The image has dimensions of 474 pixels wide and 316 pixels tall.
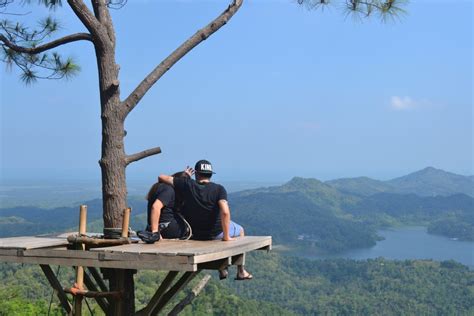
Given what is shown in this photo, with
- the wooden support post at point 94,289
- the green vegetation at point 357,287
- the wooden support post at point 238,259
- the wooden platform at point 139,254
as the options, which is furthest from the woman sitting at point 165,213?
the green vegetation at point 357,287

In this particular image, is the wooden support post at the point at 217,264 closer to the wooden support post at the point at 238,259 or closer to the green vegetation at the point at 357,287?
the wooden support post at the point at 238,259

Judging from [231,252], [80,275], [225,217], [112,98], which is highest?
[112,98]

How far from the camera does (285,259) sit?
78.1 metres

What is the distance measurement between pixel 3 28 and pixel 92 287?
8.99ft

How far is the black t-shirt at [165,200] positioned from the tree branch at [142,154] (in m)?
0.48

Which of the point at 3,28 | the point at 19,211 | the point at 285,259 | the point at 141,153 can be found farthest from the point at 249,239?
the point at 19,211

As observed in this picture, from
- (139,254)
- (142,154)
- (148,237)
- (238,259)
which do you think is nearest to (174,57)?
(142,154)

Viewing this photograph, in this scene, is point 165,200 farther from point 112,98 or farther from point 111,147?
point 112,98

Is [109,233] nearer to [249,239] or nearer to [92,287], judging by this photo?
[92,287]

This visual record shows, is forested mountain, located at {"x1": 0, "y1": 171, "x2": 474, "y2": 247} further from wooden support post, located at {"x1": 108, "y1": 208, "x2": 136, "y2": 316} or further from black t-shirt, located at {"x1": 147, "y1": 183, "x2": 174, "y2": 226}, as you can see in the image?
black t-shirt, located at {"x1": 147, "y1": 183, "x2": 174, "y2": 226}

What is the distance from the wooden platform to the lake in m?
93.5

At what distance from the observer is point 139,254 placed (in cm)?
350

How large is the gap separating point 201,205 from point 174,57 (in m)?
1.29

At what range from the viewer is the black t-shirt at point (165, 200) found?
4293mm
